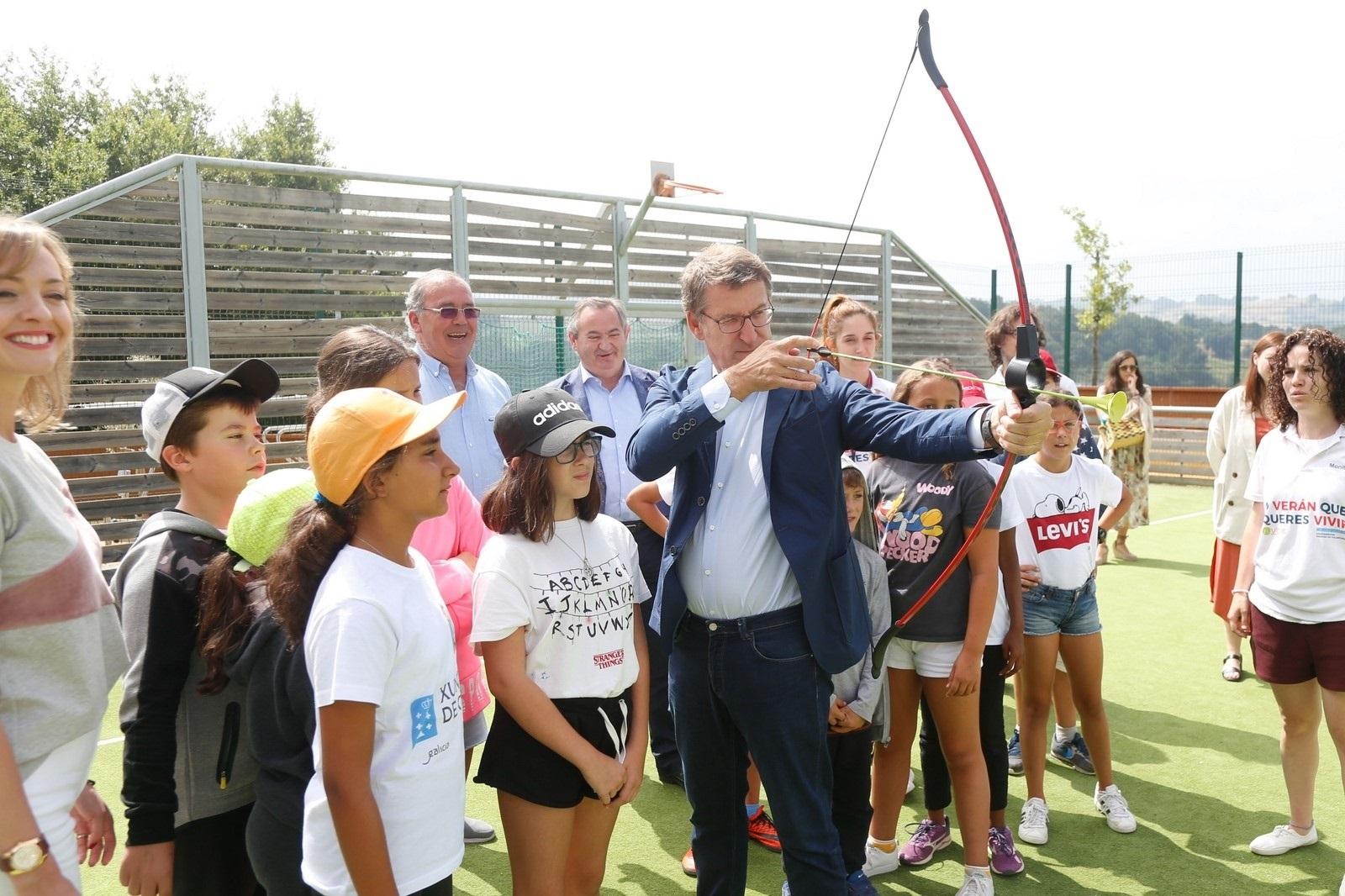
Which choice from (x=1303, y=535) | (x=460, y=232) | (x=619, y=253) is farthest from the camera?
(x=619, y=253)

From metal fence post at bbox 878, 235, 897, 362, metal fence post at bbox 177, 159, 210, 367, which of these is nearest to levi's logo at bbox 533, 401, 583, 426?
metal fence post at bbox 177, 159, 210, 367

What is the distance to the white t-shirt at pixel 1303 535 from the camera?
298cm

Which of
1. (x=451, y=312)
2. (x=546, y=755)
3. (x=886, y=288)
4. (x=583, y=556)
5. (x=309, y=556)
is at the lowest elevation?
(x=546, y=755)

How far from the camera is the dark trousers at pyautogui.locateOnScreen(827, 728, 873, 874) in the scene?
2.80m

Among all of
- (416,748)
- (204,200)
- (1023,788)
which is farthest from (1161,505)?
(416,748)

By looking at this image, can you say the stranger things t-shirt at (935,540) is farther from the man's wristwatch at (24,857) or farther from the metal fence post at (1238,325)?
the metal fence post at (1238,325)

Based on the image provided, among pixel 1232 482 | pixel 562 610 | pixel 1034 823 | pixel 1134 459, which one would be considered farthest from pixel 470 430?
pixel 1134 459

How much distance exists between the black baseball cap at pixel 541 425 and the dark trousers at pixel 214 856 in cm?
98

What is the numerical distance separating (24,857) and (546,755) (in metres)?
1.08

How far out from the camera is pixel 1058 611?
11.1 feet

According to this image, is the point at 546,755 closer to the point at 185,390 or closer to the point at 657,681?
the point at 185,390

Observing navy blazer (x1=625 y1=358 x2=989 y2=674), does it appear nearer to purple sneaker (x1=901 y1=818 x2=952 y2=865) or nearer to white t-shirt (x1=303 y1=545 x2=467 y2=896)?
white t-shirt (x1=303 y1=545 x2=467 y2=896)

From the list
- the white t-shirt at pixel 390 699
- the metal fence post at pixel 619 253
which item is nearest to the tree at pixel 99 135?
the metal fence post at pixel 619 253

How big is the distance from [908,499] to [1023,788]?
1513 millimetres
